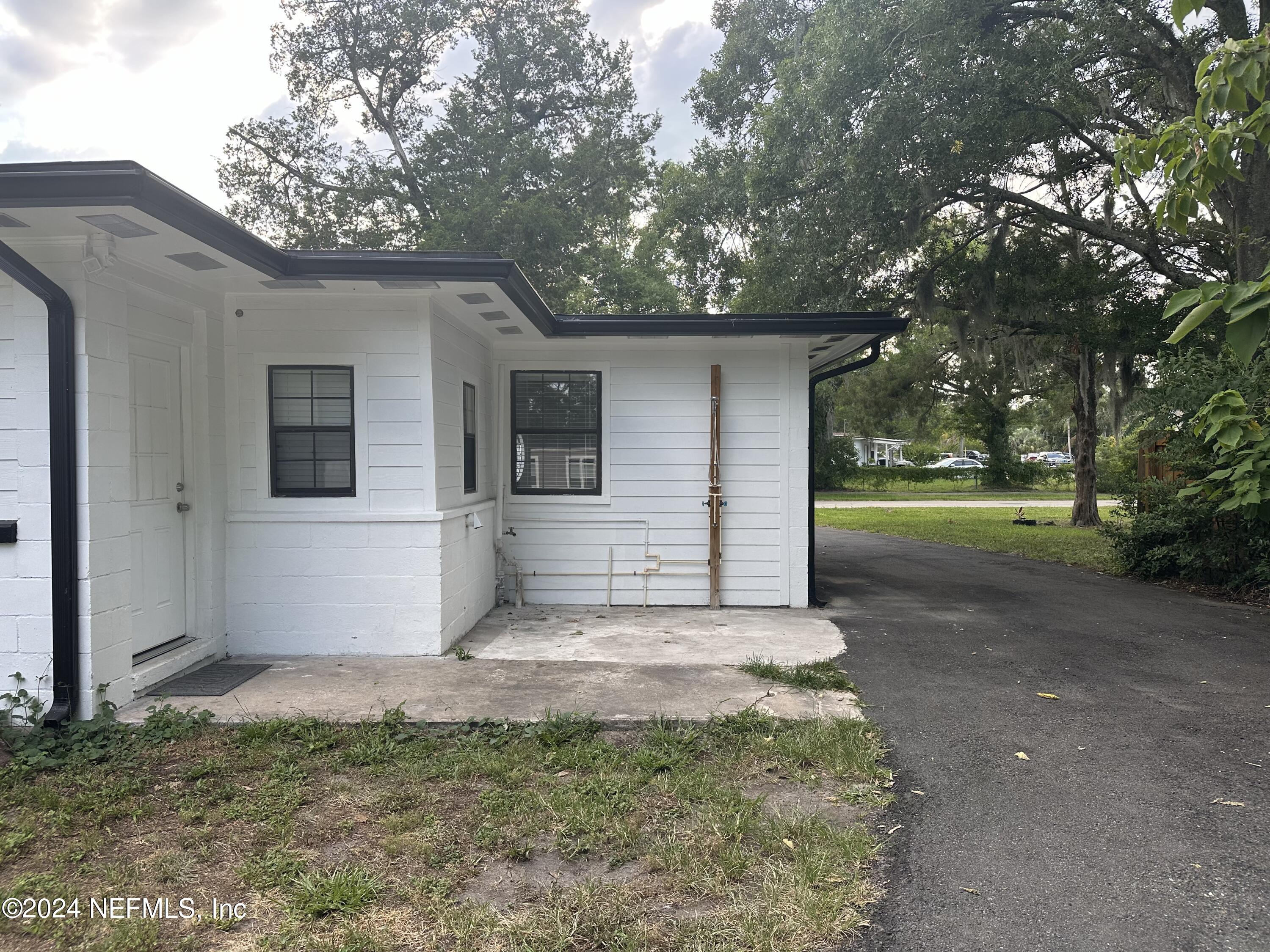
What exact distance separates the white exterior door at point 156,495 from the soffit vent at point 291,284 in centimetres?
71

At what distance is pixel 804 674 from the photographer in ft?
15.6

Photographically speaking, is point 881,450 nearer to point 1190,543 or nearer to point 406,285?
point 1190,543

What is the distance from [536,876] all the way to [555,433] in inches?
202

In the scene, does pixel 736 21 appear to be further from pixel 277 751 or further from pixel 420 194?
pixel 277 751

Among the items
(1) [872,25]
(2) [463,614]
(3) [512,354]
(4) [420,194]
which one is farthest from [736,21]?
(2) [463,614]

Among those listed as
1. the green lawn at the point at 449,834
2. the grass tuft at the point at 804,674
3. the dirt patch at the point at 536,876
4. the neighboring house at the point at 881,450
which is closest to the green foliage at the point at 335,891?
the green lawn at the point at 449,834

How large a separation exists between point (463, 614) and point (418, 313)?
7.49 ft

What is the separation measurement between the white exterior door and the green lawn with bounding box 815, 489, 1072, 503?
21411 millimetres

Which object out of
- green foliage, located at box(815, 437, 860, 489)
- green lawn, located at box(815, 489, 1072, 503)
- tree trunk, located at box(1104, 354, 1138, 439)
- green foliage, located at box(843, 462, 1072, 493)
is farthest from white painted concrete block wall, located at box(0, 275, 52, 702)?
green foliage, located at box(843, 462, 1072, 493)

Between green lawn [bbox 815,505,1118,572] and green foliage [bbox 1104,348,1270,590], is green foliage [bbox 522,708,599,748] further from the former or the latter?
green lawn [bbox 815,505,1118,572]

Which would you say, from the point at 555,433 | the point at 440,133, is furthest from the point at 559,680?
the point at 440,133

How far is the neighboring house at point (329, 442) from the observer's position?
149 inches

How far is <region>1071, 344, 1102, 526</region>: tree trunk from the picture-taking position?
46.9 ft

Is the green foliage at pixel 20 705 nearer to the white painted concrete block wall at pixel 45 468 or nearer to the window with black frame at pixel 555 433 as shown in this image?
the white painted concrete block wall at pixel 45 468
